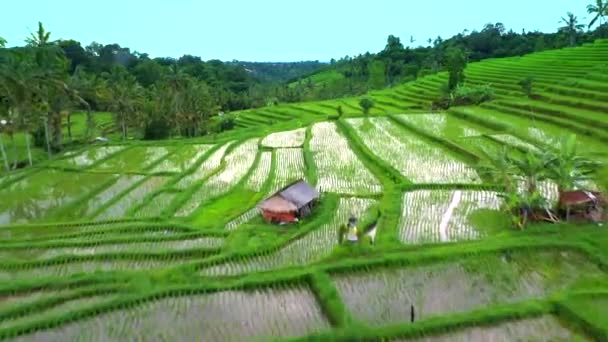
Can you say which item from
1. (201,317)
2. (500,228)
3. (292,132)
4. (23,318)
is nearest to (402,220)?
(500,228)

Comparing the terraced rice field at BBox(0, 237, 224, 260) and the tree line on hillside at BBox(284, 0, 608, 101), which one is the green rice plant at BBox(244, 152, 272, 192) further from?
the tree line on hillside at BBox(284, 0, 608, 101)

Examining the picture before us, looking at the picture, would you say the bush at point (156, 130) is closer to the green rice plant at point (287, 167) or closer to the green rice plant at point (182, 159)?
the green rice plant at point (182, 159)

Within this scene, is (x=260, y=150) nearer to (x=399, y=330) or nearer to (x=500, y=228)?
(x=500, y=228)

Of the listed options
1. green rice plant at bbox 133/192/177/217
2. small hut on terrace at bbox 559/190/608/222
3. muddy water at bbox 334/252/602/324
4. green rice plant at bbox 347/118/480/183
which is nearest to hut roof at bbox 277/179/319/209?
muddy water at bbox 334/252/602/324

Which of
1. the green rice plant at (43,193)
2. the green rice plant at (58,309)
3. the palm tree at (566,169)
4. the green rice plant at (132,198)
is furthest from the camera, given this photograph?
the green rice plant at (43,193)

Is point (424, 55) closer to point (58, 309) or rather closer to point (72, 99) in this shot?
point (72, 99)

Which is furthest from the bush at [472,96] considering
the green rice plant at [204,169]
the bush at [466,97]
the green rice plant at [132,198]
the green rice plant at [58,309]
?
the green rice plant at [58,309]
